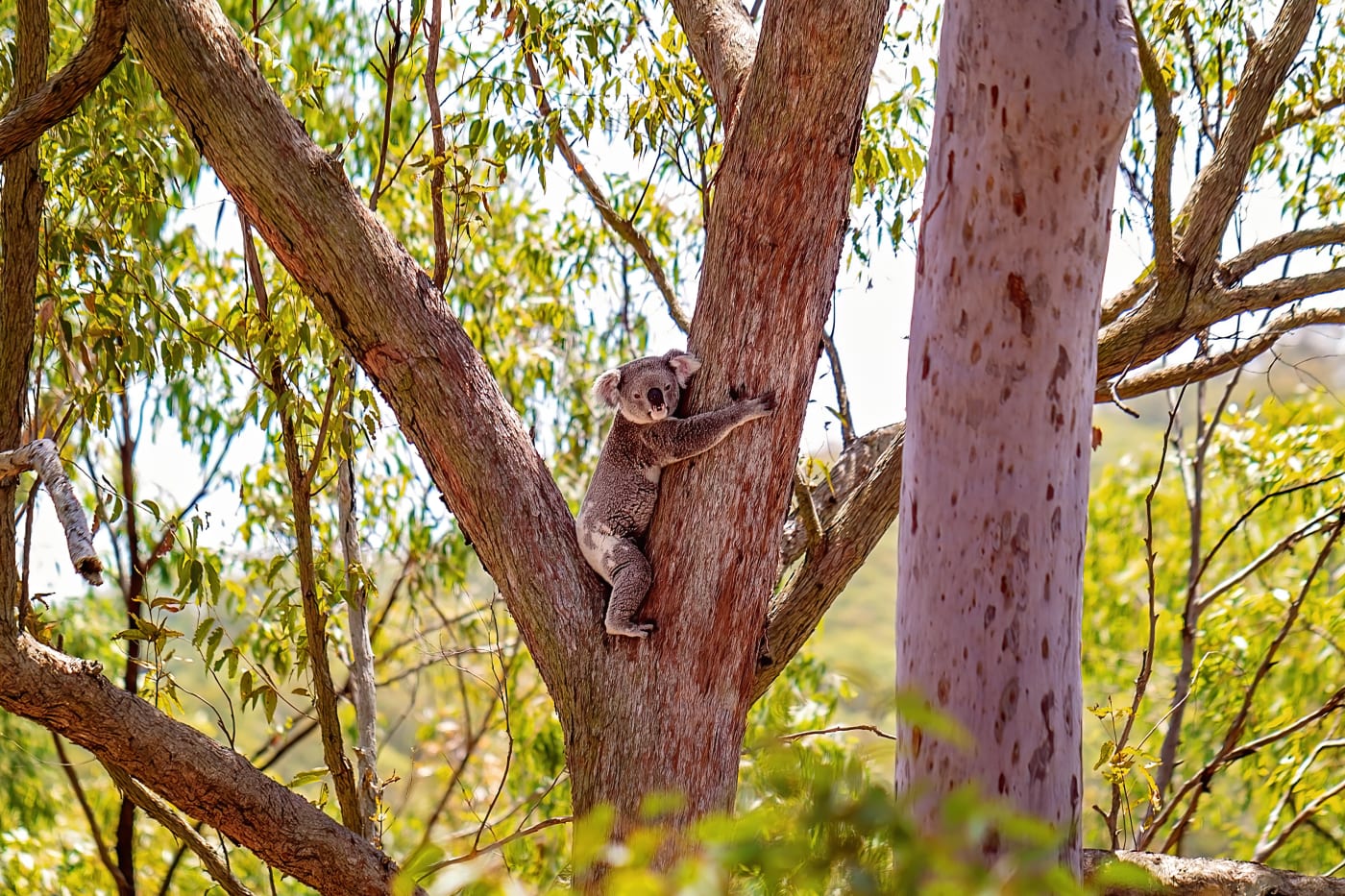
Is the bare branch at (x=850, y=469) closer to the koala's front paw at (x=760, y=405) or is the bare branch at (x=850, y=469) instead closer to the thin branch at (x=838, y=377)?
the thin branch at (x=838, y=377)

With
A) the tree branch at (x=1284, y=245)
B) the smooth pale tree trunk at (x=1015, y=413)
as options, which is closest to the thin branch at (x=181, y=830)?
the smooth pale tree trunk at (x=1015, y=413)

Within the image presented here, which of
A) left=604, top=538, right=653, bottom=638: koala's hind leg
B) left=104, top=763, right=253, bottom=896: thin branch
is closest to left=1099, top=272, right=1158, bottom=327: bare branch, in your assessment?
left=604, top=538, right=653, bottom=638: koala's hind leg

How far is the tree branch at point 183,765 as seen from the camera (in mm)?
2623

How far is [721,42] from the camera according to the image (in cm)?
317

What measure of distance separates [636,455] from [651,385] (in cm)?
22

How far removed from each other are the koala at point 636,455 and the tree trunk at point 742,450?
0.14 ft

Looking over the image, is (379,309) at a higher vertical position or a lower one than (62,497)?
higher

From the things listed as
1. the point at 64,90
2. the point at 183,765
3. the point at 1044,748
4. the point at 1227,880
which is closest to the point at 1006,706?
the point at 1044,748

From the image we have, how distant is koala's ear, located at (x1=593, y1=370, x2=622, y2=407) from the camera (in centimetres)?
327

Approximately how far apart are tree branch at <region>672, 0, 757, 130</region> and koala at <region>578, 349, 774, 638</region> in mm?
757

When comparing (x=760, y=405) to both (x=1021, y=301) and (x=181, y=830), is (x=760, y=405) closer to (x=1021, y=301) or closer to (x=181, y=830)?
(x=1021, y=301)

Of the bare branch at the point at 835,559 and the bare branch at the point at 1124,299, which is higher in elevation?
the bare branch at the point at 1124,299

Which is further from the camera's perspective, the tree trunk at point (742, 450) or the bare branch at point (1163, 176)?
the bare branch at point (1163, 176)

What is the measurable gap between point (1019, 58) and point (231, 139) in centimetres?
172
